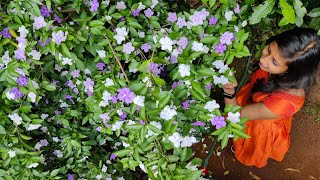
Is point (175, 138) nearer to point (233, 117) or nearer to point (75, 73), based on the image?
point (233, 117)

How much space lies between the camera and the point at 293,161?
3574 millimetres

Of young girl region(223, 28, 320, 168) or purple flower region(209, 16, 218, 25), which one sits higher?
purple flower region(209, 16, 218, 25)

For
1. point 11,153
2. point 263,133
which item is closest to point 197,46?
point 11,153

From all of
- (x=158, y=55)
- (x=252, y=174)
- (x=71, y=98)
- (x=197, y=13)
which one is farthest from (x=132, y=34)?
(x=252, y=174)

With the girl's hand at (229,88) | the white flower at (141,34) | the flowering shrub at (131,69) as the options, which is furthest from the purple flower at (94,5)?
the girl's hand at (229,88)

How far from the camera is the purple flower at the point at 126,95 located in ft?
5.44

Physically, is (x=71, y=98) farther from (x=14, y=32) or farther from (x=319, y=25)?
(x=319, y=25)

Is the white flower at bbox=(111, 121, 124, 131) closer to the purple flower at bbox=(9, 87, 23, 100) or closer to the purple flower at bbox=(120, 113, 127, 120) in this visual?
the purple flower at bbox=(120, 113, 127, 120)

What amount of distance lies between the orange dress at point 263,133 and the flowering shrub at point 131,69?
0.82 metres

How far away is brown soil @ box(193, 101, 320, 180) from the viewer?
3553 mm

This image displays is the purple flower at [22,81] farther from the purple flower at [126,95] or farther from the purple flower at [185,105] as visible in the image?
the purple flower at [185,105]

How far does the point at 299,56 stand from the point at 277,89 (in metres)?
0.29

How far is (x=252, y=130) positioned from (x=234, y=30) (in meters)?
1.28

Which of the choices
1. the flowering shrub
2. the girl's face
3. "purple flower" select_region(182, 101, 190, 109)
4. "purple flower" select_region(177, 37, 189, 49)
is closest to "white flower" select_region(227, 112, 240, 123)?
the flowering shrub
